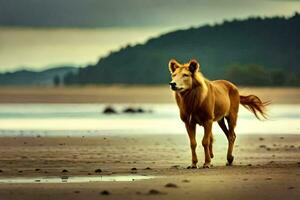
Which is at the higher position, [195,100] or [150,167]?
[195,100]

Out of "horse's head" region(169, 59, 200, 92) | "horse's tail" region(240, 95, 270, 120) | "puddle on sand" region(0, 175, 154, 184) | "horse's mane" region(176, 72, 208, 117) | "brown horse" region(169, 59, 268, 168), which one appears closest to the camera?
"puddle on sand" region(0, 175, 154, 184)

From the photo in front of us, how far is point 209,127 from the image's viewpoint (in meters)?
22.8

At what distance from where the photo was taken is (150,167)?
22.4m

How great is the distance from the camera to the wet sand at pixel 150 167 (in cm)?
1695

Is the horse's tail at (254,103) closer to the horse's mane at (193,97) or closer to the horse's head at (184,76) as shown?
the horse's mane at (193,97)

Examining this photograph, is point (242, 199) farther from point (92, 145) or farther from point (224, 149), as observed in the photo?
point (92, 145)

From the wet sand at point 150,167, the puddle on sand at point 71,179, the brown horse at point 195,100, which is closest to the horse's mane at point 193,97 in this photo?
the brown horse at point 195,100

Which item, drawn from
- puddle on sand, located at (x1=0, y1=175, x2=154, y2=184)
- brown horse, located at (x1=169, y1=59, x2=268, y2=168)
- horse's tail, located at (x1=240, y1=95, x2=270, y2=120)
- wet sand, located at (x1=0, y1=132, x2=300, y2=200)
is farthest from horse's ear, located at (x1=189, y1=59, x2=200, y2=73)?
puddle on sand, located at (x1=0, y1=175, x2=154, y2=184)

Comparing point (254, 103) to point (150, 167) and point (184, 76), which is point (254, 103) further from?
point (150, 167)

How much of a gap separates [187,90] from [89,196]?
6.48m

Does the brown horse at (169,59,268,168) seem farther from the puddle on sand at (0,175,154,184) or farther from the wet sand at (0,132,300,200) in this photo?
the puddle on sand at (0,175,154,184)

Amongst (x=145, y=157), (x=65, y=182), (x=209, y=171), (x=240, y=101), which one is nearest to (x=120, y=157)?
(x=145, y=157)

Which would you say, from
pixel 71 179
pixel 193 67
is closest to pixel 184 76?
pixel 193 67

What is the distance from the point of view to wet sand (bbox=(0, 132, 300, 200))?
17.0 meters
